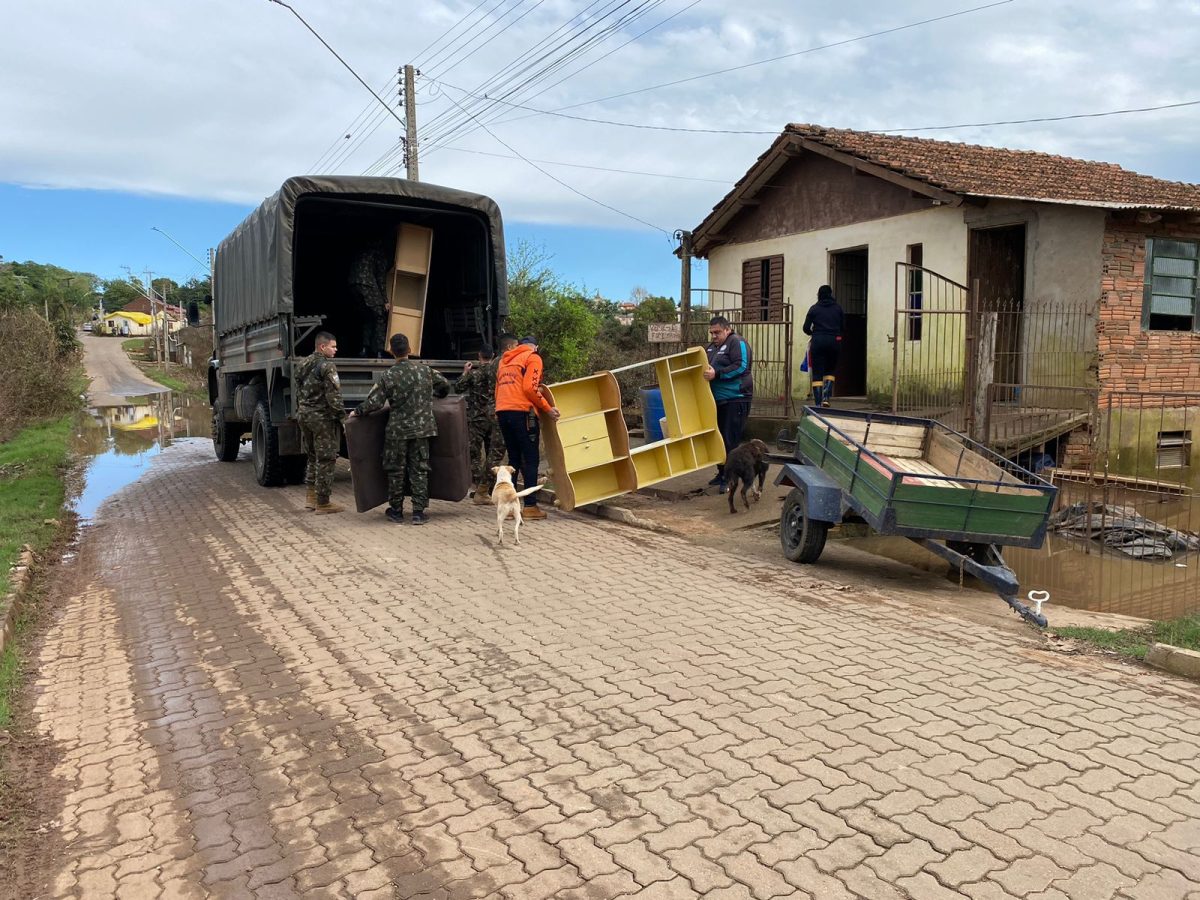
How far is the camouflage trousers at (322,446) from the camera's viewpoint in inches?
366

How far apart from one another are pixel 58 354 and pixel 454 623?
2780 centimetres

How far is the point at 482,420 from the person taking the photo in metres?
10.0

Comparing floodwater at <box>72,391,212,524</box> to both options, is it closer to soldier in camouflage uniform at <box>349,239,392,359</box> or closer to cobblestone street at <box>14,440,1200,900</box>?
soldier in camouflage uniform at <box>349,239,392,359</box>

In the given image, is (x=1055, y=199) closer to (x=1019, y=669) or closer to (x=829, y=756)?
(x=1019, y=669)

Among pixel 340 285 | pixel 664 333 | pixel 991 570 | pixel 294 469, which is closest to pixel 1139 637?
pixel 991 570

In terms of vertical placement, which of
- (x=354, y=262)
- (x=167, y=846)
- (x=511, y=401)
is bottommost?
(x=167, y=846)

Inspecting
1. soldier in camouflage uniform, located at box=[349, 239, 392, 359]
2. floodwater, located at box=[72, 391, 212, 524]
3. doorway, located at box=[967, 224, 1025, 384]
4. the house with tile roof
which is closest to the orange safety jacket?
soldier in camouflage uniform, located at box=[349, 239, 392, 359]

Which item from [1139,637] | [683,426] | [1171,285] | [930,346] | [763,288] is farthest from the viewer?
[763,288]

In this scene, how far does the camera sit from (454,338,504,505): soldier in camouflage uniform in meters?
9.89

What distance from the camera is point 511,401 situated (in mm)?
8719

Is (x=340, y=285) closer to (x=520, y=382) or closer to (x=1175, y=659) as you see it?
(x=520, y=382)

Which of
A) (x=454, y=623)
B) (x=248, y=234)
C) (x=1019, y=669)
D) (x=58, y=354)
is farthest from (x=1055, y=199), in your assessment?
(x=58, y=354)

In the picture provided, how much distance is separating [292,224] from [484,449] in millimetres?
3343

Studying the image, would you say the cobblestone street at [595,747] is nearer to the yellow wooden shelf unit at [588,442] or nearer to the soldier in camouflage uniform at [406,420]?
the soldier in camouflage uniform at [406,420]
